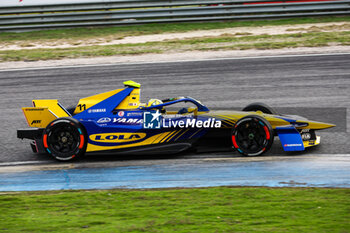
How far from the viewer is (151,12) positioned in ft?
68.2

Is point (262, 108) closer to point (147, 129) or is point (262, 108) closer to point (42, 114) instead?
point (147, 129)

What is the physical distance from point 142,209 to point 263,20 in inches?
615

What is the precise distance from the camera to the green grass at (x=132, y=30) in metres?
20.2

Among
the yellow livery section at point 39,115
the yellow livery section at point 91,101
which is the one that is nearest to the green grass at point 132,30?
the yellow livery section at point 91,101

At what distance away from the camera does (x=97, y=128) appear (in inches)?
360

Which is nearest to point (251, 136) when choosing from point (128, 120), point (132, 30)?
point (128, 120)

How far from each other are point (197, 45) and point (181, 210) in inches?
466

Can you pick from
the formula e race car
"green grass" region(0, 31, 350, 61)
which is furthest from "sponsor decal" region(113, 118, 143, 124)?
"green grass" region(0, 31, 350, 61)

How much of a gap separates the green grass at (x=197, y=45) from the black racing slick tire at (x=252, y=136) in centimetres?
856

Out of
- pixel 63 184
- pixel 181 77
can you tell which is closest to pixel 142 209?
pixel 63 184

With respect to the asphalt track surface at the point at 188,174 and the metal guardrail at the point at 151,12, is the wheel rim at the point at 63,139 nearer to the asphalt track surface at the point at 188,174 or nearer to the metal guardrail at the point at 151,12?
the asphalt track surface at the point at 188,174

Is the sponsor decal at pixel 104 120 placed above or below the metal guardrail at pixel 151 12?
below

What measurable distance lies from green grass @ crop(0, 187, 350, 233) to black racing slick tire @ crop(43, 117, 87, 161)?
60.8 inches

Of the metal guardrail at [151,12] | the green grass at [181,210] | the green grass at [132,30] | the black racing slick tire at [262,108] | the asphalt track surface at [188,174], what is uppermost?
the metal guardrail at [151,12]
